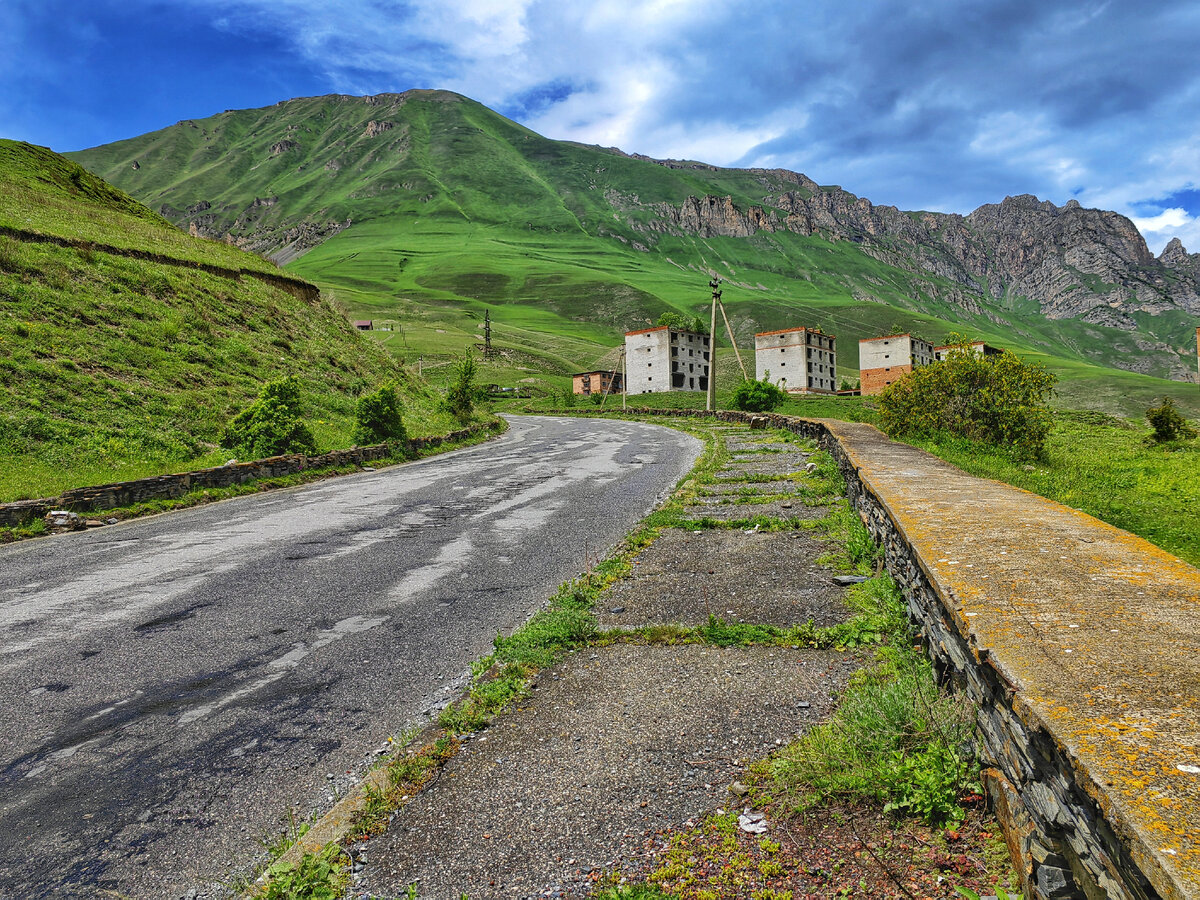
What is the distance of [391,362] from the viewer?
122ft

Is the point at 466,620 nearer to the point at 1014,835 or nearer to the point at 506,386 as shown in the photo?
the point at 1014,835

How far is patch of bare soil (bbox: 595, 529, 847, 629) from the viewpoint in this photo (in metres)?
6.12

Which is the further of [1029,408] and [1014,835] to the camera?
[1029,408]

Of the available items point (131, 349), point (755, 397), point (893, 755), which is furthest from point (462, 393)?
point (893, 755)

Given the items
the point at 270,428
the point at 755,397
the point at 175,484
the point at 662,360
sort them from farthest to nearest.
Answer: the point at 662,360
the point at 755,397
the point at 270,428
the point at 175,484

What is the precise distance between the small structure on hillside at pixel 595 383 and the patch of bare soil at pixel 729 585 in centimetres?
8527

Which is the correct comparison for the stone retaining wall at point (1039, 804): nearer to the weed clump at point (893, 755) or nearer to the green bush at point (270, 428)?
the weed clump at point (893, 755)

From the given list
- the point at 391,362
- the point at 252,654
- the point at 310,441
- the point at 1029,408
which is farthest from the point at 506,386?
the point at 252,654

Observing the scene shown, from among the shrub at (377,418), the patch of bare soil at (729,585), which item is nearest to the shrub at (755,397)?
the shrub at (377,418)

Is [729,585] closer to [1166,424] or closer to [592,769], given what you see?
[592,769]

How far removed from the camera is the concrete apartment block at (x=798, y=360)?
91250 millimetres

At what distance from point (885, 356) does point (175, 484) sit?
9194cm

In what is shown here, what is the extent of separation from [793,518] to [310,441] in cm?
1562

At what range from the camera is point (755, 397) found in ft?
138
